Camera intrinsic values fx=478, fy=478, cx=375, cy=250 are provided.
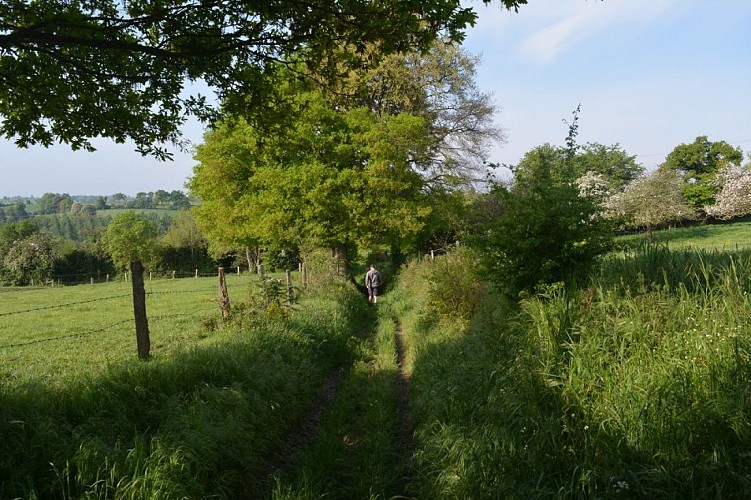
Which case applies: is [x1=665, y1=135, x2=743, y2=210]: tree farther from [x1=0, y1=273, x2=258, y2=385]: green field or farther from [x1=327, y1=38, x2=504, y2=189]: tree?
[x1=0, y1=273, x2=258, y2=385]: green field

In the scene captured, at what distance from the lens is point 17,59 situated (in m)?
5.10

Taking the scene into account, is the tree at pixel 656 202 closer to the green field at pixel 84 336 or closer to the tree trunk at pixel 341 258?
the tree trunk at pixel 341 258

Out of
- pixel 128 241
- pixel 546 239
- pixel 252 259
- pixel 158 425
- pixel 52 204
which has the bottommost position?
pixel 158 425

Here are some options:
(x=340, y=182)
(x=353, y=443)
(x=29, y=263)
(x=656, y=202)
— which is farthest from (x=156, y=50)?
(x=29, y=263)

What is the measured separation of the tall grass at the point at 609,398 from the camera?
3.35 m

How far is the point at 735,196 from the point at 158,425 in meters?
50.9

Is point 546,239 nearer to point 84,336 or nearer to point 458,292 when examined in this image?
point 458,292

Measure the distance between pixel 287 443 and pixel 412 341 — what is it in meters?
5.16

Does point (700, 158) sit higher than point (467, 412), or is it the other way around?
point (700, 158)

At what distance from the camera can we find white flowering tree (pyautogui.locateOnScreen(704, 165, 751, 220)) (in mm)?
41469

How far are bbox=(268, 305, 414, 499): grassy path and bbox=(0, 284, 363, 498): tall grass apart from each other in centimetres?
45

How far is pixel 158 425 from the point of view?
4.98 metres

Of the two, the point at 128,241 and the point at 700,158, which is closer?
the point at 128,241

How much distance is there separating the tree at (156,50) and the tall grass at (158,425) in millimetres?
2968
